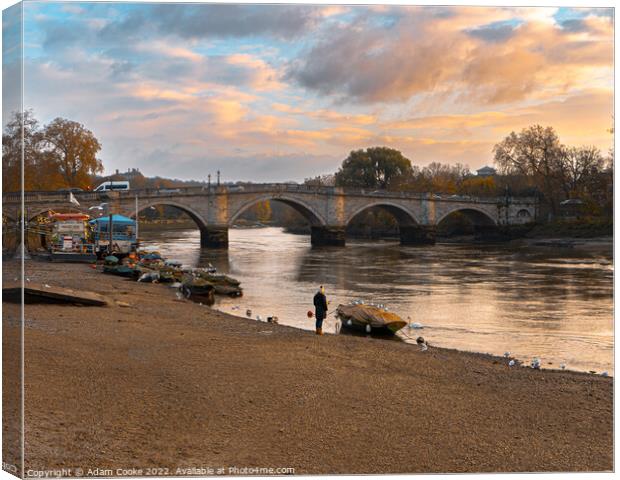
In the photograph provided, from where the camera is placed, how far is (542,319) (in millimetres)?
12617

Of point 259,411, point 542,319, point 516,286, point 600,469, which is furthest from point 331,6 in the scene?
point 516,286

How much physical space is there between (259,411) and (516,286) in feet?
47.7

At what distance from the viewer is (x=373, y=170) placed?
2224 inches

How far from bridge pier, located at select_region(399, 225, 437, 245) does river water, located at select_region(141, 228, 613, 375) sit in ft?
50.2

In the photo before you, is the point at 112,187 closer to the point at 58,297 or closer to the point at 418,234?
the point at 58,297

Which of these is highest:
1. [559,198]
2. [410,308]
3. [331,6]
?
[331,6]

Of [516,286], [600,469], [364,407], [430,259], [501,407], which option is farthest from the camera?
[430,259]

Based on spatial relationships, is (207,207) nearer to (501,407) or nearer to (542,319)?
(542,319)

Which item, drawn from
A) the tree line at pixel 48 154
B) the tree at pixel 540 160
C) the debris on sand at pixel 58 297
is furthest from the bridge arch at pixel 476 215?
the debris on sand at pixel 58 297

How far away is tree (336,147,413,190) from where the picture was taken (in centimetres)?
5606

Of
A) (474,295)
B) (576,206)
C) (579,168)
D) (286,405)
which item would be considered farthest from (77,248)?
(286,405)

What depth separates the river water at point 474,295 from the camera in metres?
10.5

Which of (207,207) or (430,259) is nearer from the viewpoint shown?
(430,259)

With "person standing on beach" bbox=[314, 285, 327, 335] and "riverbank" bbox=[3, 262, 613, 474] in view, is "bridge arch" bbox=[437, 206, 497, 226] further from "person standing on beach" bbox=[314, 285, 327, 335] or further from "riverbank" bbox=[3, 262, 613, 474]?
"riverbank" bbox=[3, 262, 613, 474]
